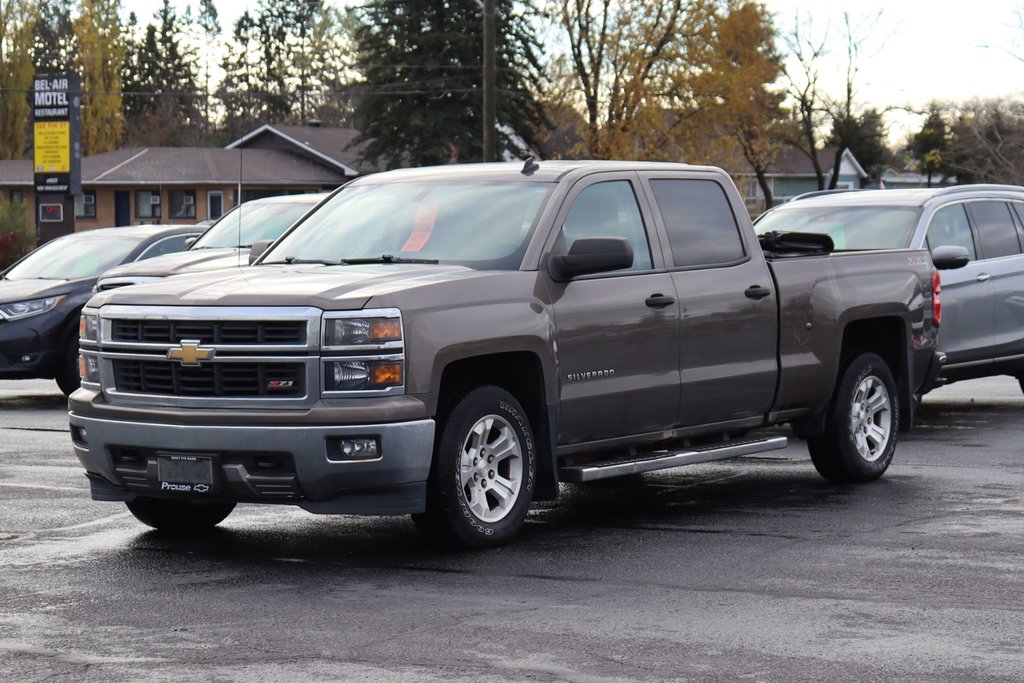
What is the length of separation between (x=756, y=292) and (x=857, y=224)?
500cm

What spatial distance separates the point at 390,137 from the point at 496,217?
Result: 51540 millimetres

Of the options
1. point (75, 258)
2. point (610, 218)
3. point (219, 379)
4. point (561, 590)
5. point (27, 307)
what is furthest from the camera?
point (75, 258)

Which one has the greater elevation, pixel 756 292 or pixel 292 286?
pixel 292 286

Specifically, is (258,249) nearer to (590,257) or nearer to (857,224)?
(590,257)

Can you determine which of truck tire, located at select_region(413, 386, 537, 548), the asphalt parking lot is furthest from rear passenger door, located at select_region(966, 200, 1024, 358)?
truck tire, located at select_region(413, 386, 537, 548)

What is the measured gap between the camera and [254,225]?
1677 centimetres

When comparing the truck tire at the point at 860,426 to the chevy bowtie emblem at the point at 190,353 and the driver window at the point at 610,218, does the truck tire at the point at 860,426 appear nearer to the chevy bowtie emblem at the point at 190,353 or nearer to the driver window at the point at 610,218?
the driver window at the point at 610,218

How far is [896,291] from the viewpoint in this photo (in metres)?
10.9

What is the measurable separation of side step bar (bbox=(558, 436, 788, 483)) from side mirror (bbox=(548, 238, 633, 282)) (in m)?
1.00

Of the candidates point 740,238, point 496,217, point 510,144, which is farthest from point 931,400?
point 510,144

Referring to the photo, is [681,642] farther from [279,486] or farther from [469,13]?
[469,13]

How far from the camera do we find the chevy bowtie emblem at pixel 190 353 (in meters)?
7.64

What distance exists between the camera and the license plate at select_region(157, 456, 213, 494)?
24.9 feet

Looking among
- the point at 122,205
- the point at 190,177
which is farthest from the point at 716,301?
the point at 122,205
